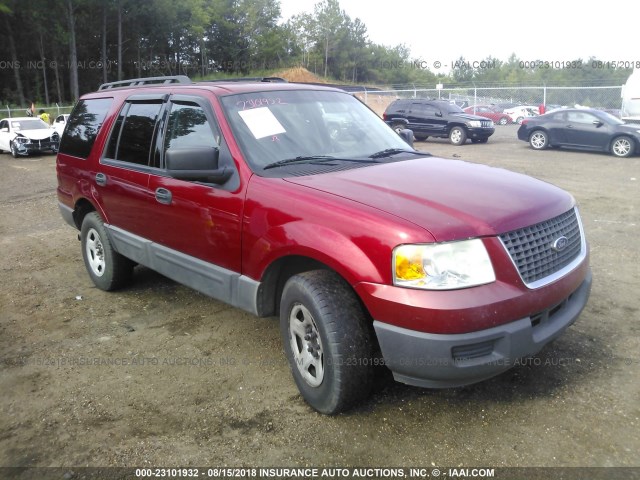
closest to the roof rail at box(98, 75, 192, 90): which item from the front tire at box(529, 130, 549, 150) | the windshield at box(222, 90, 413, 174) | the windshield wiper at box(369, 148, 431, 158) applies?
the windshield at box(222, 90, 413, 174)

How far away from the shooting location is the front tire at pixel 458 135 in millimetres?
19078

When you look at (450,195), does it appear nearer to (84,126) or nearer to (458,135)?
(84,126)

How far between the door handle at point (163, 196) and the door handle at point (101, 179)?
1.00 metres

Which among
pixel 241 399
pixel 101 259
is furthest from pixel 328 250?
pixel 101 259

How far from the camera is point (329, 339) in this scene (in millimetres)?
2834

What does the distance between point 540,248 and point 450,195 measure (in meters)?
0.55

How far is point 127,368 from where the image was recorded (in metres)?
3.81

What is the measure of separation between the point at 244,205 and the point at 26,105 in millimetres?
48920

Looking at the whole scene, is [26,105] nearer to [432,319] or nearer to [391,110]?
[391,110]

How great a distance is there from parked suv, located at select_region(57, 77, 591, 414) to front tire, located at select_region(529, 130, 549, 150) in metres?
14.7

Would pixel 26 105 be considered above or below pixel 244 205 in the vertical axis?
above

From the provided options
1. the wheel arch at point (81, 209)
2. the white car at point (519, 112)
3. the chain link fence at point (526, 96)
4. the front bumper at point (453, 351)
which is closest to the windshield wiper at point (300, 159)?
the front bumper at point (453, 351)

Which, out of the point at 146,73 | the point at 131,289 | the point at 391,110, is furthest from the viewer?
the point at 146,73

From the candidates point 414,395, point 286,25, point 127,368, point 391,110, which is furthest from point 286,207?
point 286,25
